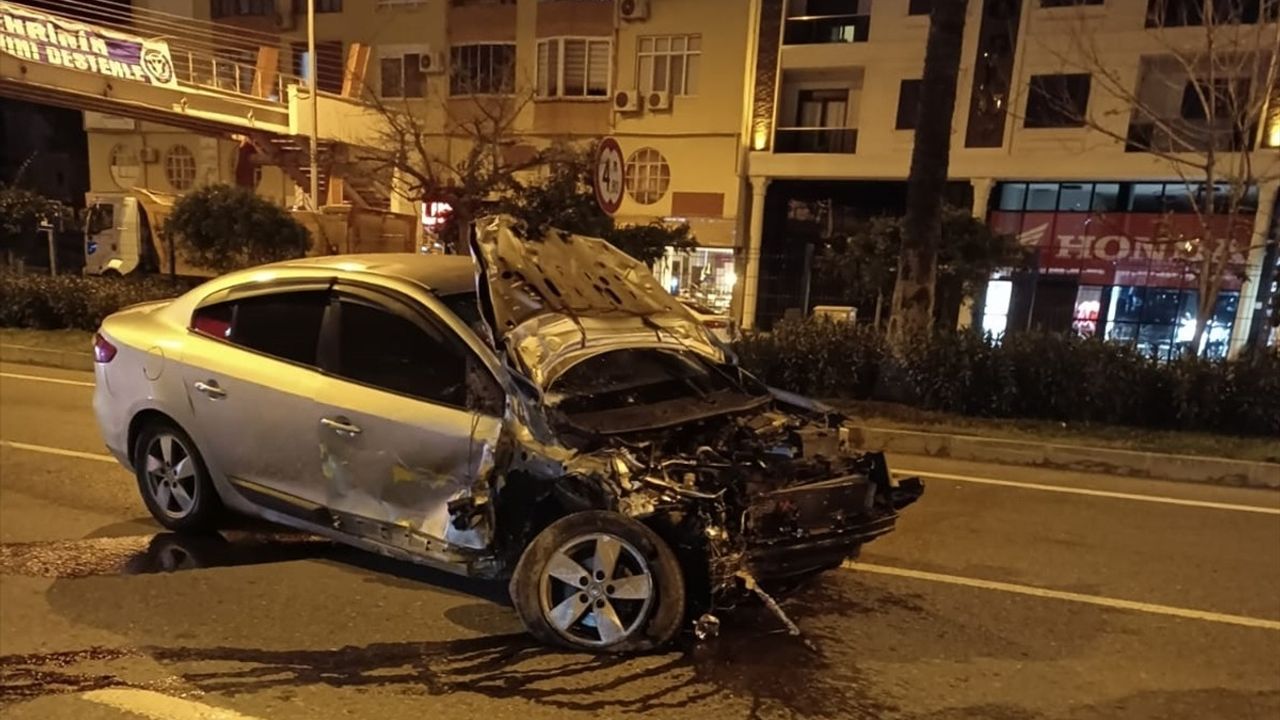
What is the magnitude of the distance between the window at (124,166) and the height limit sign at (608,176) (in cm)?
2724

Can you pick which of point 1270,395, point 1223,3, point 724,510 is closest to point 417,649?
point 724,510

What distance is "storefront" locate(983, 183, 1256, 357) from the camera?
20328 millimetres

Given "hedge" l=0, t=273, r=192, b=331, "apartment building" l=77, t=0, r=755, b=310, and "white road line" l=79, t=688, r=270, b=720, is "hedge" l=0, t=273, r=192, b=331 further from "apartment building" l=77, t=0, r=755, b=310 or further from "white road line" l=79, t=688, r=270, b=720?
"white road line" l=79, t=688, r=270, b=720

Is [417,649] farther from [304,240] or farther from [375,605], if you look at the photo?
[304,240]

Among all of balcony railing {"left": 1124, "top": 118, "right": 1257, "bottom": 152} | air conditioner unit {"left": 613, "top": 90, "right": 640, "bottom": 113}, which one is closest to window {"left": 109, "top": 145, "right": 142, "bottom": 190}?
air conditioner unit {"left": 613, "top": 90, "right": 640, "bottom": 113}

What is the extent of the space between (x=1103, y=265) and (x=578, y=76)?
49.9 feet

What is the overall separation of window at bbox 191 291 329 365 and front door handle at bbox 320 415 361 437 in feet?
1.21

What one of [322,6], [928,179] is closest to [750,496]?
[928,179]

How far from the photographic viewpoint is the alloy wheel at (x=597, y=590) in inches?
145

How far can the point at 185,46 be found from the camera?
86.9ft

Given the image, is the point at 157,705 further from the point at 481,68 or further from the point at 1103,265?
the point at 481,68

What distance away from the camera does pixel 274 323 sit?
464 centimetres

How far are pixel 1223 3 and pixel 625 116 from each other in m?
14.8

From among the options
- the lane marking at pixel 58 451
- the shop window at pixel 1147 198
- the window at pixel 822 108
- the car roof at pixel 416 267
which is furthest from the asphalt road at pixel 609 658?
the window at pixel 822 108
